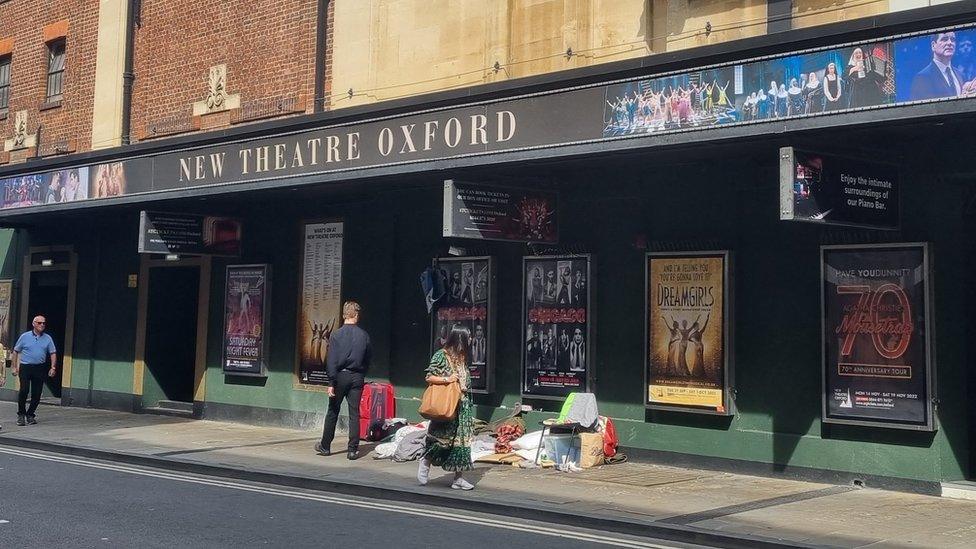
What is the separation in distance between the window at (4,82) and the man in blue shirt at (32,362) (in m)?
8.26

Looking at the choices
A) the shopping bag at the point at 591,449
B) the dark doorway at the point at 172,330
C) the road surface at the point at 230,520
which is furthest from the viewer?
the dark doorway at the point at 172,330

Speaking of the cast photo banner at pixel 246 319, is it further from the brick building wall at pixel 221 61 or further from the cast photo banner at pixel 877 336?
the cast photo banner at pixel 877 336

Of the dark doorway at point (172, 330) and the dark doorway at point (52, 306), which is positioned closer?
the dark doorway at point (172, 330)

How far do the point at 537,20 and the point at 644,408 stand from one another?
203 inches

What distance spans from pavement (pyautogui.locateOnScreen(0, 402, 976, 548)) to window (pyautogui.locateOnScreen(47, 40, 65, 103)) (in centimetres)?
936

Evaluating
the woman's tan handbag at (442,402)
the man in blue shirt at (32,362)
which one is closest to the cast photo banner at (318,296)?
the man in blue shirt at (32,362)

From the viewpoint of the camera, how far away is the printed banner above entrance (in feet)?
55.8

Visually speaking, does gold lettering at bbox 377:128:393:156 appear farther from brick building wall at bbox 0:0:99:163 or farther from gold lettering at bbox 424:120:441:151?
brick building wall at bbox 0:0:99:163

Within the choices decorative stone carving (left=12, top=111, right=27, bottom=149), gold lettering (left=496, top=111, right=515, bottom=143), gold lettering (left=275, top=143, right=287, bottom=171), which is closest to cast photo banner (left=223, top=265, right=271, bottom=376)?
gold lettering (left=275, top=143, right=287, bottom=171)

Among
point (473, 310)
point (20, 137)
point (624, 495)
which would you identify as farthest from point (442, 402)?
point (20, 137)

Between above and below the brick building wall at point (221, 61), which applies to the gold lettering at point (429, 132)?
below

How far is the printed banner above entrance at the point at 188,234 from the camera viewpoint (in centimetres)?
1702

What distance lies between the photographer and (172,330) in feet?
65.8

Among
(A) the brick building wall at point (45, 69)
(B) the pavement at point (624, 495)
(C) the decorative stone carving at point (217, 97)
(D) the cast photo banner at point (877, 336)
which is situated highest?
(A) the brick building wall at point (45, 69)
